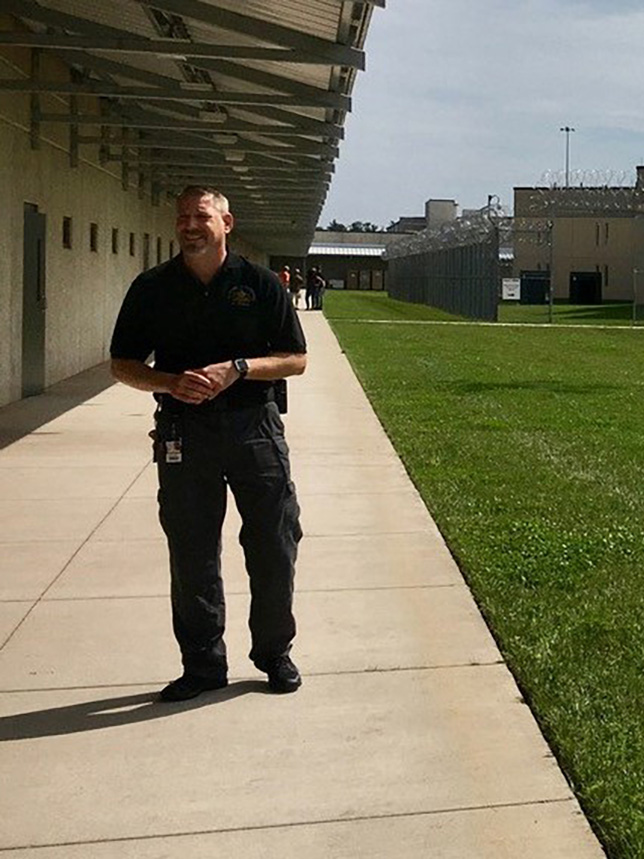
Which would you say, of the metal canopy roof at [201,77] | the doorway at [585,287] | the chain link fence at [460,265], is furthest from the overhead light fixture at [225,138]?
the doorway at [585,287]

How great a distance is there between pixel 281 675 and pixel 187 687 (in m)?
0.36

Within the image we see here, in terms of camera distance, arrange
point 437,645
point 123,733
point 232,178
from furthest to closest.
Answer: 1. point 232,178
2. point 437,645
3. point 123,733

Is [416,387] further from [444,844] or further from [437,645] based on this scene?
[444,844]

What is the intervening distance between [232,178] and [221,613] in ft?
71.1

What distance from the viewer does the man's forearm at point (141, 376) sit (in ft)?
14.7

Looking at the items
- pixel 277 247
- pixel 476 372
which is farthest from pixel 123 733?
pixel 277 247

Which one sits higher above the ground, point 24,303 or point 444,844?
point 24,303

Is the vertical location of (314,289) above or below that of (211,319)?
above

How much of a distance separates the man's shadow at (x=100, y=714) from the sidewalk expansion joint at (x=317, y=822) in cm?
87

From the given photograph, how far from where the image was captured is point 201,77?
1708 centimetres

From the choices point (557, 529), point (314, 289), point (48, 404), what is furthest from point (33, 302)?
point (314, 289)

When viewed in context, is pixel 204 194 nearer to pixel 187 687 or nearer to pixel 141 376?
pixel 141 376

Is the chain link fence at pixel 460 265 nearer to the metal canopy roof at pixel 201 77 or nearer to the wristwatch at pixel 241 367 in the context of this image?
the metal canopy roof at pixel 201 77

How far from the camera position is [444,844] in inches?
139
